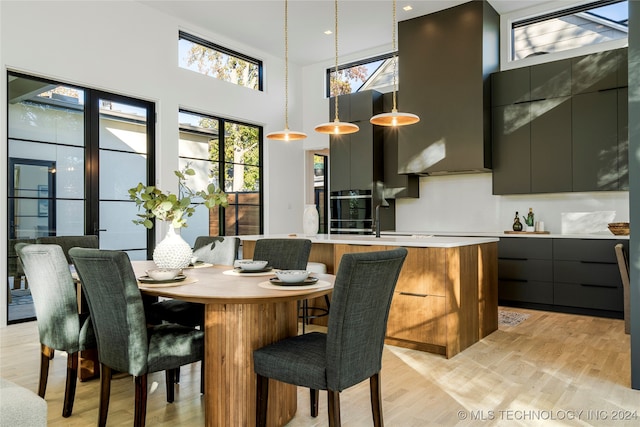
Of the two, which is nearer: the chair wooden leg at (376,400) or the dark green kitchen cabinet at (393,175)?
the chair wooden leg at (376,400)

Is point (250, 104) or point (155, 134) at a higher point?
point (250, 104)

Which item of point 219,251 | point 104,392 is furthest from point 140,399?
point 219,251

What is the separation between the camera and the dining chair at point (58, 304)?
227cm

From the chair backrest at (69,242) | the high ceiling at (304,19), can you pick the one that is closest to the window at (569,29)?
the high ceiling at (304,19)

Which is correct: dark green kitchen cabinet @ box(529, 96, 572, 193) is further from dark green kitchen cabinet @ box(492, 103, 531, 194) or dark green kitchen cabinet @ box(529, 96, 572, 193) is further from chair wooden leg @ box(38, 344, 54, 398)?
chair wooden leg @ box(38, 344, 54, 398)

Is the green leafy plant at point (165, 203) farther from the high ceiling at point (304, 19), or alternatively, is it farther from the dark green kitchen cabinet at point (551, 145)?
the dark green kitchen cabinet at point (551, 145)

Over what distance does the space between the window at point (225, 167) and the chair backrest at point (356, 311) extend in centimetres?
455

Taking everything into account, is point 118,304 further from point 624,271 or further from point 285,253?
point 624,271

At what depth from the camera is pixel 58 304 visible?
2316 mm

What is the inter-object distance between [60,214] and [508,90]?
511cm

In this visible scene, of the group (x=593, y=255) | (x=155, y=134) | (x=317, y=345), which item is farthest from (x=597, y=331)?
(x=155, y=134)

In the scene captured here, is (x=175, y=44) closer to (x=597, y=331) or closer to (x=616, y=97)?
(x=616, y=97)

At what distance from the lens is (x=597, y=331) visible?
157 inches

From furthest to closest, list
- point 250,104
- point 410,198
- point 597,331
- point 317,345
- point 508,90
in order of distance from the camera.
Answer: point 250,104 → point 410,198 → point 508,90 → point 597,331 → point 317,345
